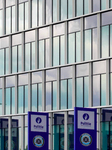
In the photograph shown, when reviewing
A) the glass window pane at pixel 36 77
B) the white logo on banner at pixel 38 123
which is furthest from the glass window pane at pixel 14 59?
the white logo on banner at pixel 38 123

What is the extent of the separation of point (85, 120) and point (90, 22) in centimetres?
1184

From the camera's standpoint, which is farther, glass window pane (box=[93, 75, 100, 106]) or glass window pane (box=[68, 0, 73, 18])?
glass window pane (box=[68, 0, 73, 18])

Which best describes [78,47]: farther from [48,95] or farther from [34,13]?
[34,13]

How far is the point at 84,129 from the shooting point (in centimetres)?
3853

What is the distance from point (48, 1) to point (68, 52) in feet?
20.3

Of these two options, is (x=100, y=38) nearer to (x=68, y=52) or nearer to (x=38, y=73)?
(x=68, y=52)

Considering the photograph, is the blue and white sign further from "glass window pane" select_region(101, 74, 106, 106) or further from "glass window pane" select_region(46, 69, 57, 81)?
"glass window pane" select_region(46, 69, 57, 81)

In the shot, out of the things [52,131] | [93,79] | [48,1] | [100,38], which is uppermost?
[48,1]

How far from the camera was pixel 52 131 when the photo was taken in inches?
1973

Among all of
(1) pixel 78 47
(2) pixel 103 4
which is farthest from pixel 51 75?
(2) pixel 103 4

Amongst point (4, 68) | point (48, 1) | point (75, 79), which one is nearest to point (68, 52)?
point (75, 79)

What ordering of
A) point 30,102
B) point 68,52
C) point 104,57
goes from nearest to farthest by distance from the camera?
point 104,57 → point 68,52 → point 30,102

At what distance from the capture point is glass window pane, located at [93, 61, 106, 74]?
4550cm

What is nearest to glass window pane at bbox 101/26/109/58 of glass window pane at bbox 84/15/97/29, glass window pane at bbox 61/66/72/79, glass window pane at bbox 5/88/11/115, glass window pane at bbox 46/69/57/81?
glass window pane at bbox 84/15/97/29
